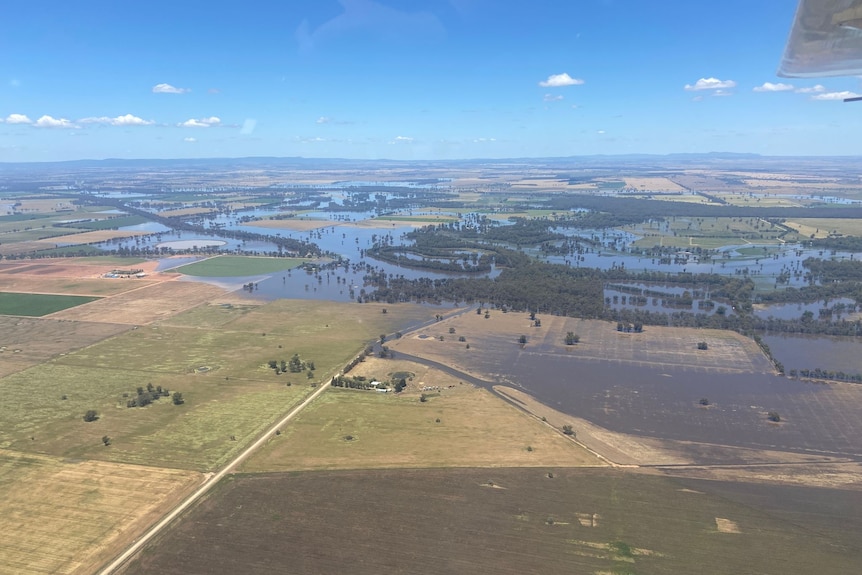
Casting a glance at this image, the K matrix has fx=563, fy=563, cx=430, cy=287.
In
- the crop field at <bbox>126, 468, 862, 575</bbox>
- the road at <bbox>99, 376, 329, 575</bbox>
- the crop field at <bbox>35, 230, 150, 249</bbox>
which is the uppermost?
the crop field at <bbox>35, 230, 150, 249</bbox>

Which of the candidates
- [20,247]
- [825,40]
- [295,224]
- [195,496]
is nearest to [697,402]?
[195,496]

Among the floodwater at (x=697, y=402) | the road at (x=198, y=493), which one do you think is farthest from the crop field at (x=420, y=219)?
the road at (x=198, y=493)

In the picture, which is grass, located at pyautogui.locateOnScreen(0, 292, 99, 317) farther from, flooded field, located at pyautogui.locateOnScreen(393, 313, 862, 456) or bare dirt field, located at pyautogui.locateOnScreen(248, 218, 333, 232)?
bare dirt field, located at pyautogui.locateOnScreen(248, 218, 333, 232)

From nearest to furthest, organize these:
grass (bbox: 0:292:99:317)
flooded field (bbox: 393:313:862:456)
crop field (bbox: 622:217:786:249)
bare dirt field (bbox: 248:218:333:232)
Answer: flooded field (bbox: 393:313:862:456), grass (bbox: 0:292:99:317), crop field (bbox: 622:217:786:249), bare dirt field (bbox: 248:218:333:232)

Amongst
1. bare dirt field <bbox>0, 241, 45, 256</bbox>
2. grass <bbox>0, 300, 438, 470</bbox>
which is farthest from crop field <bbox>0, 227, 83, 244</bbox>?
grass <bbox>0, 300, 438, 470</bbox>

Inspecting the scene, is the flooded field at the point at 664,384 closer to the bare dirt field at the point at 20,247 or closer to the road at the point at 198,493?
the road at the point at 198,493

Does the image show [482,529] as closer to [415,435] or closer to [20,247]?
[415,435]

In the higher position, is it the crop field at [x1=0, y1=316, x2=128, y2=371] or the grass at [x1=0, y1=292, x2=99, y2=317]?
the grass at [x1=0, y1=292, x2=99, y2=317]
